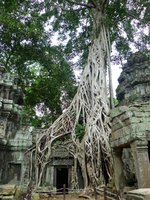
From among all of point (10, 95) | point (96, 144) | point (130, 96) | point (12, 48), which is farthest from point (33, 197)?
point (12, 48)

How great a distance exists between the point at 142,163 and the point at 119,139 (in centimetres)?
81

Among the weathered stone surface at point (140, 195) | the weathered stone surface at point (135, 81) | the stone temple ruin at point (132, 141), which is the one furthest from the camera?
the weathered stone surface at point (135, 81)

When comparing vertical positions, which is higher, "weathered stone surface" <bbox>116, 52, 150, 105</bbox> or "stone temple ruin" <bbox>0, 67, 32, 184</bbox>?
"weathered stone surface" <bbox>116, 52, 150, 105</bbox>

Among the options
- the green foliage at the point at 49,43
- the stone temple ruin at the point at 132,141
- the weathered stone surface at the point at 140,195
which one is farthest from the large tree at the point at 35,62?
the weathered stone surface at the point at 140,195

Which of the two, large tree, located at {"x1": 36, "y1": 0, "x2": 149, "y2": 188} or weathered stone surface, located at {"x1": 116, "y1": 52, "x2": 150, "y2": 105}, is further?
weathered stone surface, located at {"x1": 116, "y1": 52, "x2": 150, "y2": 105}

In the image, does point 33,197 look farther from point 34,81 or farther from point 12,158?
point 34,81

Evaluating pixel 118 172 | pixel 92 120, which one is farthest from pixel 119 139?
pixel 92 120

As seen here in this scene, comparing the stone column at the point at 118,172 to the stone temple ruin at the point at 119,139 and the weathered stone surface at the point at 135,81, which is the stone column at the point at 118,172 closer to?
the stone temple ruin at the point at 119,139

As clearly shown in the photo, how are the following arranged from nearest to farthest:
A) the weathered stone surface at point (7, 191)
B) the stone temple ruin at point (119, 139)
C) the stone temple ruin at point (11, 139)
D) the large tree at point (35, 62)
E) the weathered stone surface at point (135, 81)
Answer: the stone temple ruin at point (119, 139)
the weathered stone surface at point (7, 191)
the stone temple ruin at point (11, 139)
the weathered stone surface at point (135, 81)
the large tree at point (35, 62)

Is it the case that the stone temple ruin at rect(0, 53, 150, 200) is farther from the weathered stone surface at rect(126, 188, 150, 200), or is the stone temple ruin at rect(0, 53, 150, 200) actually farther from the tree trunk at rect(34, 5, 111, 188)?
the tree trunk at rect(34, 5, 111, 188)

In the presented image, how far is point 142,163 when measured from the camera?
13.7 feet

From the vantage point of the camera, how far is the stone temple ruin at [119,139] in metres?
4.34

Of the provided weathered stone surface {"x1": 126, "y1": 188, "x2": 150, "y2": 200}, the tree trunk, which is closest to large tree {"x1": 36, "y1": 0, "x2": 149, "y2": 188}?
the tree trunk

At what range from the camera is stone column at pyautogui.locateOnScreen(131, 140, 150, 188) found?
4.04 metres
